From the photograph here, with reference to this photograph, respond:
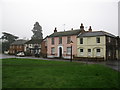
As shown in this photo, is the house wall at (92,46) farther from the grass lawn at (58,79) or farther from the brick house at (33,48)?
the brick house at (33,48)

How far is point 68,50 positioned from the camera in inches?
1385

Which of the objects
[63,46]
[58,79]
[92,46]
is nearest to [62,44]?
[63,46]

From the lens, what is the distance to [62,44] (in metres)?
36.7

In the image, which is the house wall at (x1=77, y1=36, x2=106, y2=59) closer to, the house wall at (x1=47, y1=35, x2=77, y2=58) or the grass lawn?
the house wall at (x1=47, y1=35, x2=77, y2=58)

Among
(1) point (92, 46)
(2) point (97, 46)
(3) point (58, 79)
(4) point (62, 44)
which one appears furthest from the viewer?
(4) point (62, 44)

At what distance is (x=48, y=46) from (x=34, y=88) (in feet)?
112

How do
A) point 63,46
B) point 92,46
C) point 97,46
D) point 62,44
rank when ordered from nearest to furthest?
point 97,46 → point 92,46 → point 63,46 → point 62,44

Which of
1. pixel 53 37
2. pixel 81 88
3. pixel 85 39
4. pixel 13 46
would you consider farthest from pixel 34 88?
pixel 13 46

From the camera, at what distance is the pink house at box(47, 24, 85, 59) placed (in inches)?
1361

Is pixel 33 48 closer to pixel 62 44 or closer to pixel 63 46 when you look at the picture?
pixel 62 44

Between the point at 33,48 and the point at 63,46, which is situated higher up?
the point at 63,46

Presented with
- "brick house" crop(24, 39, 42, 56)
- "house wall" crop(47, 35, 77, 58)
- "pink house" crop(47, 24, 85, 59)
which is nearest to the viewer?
"house wall" crop(47, 35, 77, 58)

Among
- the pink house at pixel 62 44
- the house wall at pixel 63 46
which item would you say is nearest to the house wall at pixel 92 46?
the house wall at pixel 63 46

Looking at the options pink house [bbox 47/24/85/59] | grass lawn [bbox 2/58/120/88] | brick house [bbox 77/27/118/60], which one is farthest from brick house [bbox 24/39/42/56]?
Result: grass lawn [bbox 2/58/120/88]
